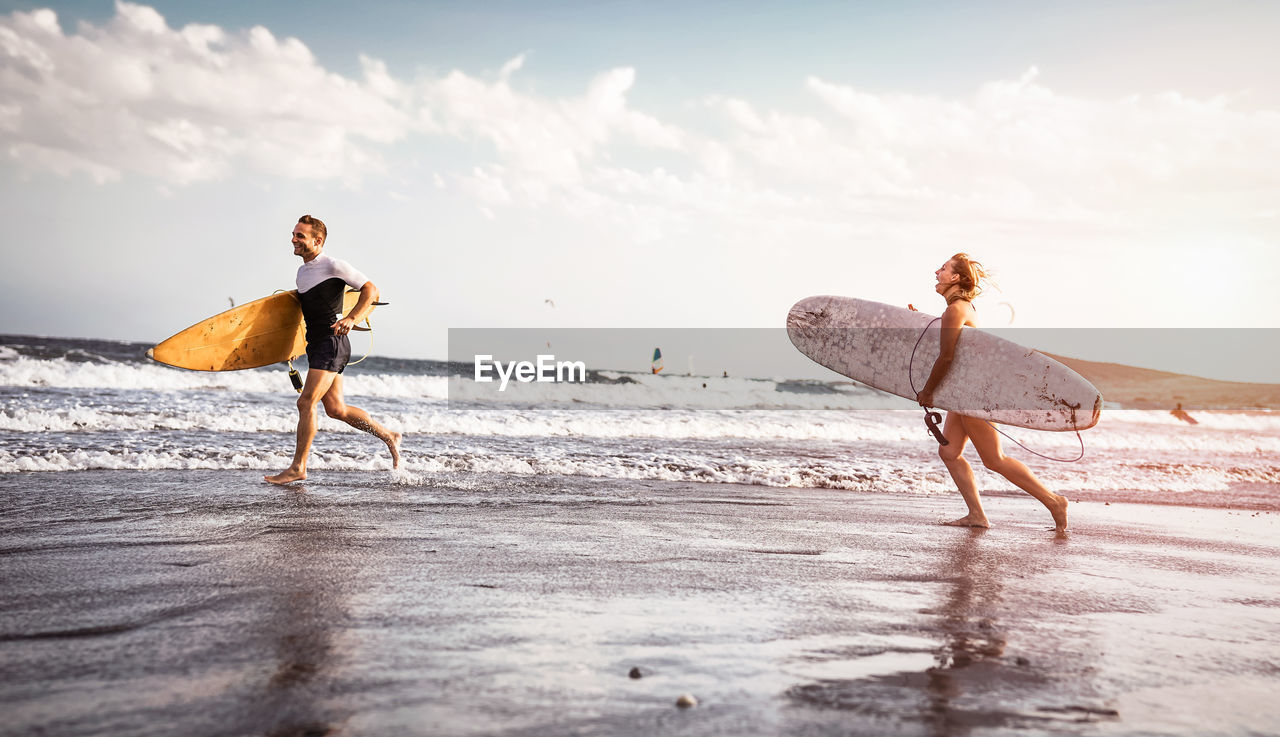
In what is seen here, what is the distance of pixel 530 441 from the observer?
11.0 m

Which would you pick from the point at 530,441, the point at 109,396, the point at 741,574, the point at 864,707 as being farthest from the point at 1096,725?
the point at 109,396

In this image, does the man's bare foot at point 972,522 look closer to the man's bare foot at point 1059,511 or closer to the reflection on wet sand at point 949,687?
the man's bare foot at point 1059,511

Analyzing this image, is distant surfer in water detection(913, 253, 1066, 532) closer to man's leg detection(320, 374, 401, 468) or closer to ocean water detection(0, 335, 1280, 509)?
ocean water detection(0, 335, 1280, 509)

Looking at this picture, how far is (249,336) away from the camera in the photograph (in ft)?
22.5

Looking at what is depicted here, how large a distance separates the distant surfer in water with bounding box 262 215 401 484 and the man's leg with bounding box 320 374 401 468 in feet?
0.06

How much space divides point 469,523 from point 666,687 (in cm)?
298

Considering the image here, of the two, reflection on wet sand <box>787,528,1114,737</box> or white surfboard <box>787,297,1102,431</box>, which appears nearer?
reflection on wet sand <box>787,528,1114,737</box>

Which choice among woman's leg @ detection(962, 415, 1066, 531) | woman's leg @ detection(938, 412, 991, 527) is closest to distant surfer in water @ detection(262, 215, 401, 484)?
woman's leg @ detection(938, 412, 991, 527)

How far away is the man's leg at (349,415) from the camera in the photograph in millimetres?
6258

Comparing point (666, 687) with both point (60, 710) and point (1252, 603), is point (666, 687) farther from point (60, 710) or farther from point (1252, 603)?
point (1252, 603)

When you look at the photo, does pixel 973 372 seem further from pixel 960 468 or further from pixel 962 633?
pixel 962 633

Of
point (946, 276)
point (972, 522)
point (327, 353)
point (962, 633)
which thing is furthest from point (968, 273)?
point (327, 353)

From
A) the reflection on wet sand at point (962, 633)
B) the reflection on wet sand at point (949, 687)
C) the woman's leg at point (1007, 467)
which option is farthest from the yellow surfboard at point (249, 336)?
the reflection on wet sand at point (949, 687)

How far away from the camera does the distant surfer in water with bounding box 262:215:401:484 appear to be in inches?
240
